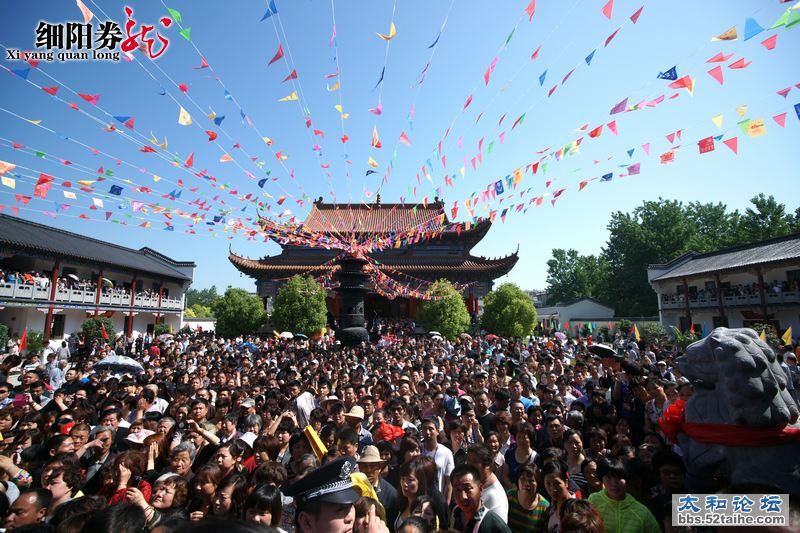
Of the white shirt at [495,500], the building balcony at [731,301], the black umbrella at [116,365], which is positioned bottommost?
the white shirt at [495,500]

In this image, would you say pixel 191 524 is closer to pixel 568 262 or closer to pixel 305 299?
pixel 305 299

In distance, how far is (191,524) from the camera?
3.92ft

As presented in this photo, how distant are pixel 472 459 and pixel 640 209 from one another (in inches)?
1956

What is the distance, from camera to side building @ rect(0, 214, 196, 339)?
64.8 feet

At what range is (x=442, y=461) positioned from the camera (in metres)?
4.30

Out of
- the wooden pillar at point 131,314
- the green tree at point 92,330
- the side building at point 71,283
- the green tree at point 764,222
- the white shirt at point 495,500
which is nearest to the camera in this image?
the white shirt at point 495,500

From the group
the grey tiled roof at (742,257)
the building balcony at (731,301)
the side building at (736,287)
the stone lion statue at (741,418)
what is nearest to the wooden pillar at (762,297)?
the side building at (736,287)

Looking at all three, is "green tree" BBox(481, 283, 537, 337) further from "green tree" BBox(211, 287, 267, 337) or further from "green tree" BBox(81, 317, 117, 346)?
"green tree" BBox(81, 317, 117, 346)

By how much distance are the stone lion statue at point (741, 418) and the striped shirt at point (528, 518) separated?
57.0 inches

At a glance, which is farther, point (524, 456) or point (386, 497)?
point (524, 456)

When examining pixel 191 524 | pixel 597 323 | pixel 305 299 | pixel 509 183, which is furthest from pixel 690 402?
pixel 597 323

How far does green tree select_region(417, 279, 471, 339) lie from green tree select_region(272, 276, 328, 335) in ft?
18.6

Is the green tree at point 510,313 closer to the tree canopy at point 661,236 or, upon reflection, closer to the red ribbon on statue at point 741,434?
the red ribbon on statue at point 741,434

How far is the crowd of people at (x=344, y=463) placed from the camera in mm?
2676
